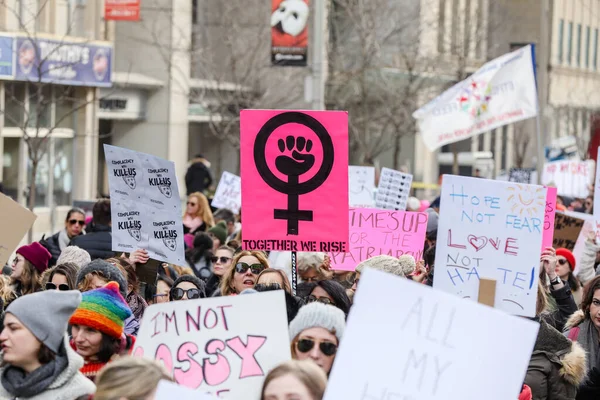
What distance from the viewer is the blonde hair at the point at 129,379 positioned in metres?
4.56

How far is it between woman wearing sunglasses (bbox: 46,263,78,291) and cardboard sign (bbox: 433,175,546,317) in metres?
2.19

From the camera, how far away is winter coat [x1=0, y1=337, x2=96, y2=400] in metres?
5.09

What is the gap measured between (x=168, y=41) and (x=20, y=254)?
70.3 ft

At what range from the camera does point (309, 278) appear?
9.53 meters

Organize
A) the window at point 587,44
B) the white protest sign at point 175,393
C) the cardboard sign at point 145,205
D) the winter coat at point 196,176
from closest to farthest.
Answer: the white protest sign at point 175,393
the cardboard sign at point 145,205
the winter coat at point 196,176
the window at point 587,44

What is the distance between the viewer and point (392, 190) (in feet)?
45.9

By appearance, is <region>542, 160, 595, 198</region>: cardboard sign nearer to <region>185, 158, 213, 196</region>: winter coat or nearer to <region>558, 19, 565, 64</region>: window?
<region>185, 158, 213, 196</region>: winter coat

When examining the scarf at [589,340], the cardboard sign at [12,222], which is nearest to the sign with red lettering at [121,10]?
the cardboard sign at [12,222]

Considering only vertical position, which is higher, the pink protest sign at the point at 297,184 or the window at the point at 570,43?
the window at the point at 570,43

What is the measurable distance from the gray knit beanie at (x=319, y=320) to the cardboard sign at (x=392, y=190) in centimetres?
825

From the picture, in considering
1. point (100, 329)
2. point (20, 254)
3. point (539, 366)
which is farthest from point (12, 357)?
point (20, 254)

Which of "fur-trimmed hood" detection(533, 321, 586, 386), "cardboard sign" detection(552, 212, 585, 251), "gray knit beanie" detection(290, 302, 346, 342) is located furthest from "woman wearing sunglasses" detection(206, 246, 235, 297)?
"gray knit beanie" detection(290, 302, 346, 342)

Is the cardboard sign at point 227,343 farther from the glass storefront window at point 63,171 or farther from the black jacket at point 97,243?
the glass storefront window at point 63,171

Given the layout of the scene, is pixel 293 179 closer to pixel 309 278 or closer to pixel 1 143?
pixel 309 278
